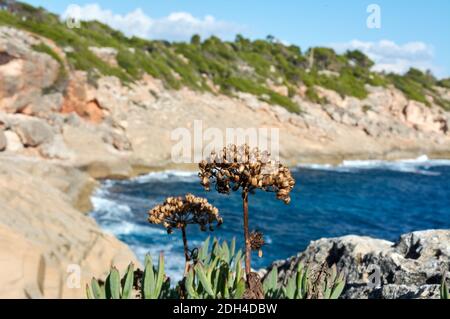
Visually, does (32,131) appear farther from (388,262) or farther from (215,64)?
(215,64)

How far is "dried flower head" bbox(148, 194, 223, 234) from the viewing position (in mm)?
4723

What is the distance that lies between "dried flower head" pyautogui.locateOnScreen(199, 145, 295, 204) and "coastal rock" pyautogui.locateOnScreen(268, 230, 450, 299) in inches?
83.8

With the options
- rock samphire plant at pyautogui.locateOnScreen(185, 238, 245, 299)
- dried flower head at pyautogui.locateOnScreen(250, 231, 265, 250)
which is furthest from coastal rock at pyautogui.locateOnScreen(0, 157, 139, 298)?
dried flower head at pyautogui.locateOnScreen(250, 231, 265, 250)

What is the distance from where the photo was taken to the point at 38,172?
83.3 feet

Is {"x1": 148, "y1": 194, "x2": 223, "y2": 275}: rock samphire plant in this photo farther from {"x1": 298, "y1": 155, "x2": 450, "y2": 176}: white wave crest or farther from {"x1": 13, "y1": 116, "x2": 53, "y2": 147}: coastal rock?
{"x1": 298, "y1": 155, "x2": 450, "y2": 176}: white wave crest

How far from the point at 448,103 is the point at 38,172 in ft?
274

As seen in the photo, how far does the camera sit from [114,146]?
3844 centimetres

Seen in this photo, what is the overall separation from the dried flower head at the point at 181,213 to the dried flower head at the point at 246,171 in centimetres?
87

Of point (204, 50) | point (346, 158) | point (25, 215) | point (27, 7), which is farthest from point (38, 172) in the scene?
point (204, 50)

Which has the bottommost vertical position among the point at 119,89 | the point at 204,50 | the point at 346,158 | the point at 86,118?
the point at 346,158

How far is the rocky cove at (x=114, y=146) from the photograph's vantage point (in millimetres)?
7121

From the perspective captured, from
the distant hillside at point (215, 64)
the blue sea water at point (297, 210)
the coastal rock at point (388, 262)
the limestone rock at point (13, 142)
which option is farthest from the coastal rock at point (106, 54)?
the coastal rock at point (388, 262)

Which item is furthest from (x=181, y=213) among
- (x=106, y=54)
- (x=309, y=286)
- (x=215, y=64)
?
(x=215, y=64)
